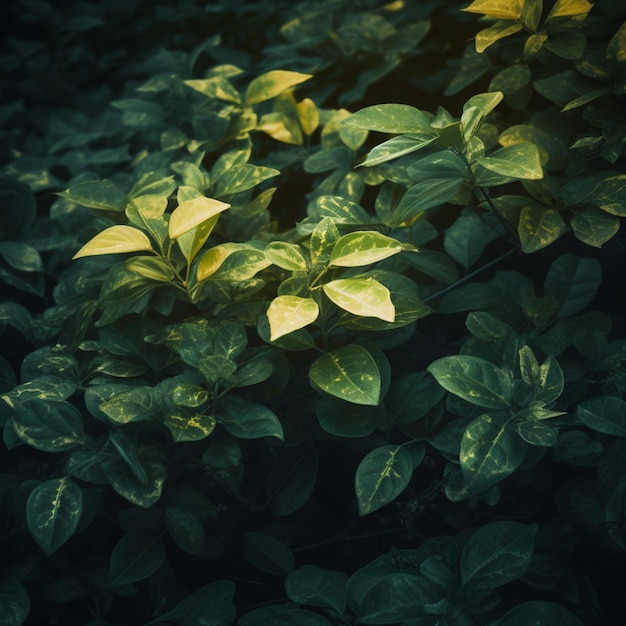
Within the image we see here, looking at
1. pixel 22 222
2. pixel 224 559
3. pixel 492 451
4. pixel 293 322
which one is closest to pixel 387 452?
pixel 492 451

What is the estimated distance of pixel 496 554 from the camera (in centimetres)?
100

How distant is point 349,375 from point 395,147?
0.35 metres

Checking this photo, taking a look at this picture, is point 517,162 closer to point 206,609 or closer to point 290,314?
point 290,314

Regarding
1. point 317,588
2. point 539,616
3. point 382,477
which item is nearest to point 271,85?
point 382,477

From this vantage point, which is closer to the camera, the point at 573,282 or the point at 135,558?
the point at 135,558

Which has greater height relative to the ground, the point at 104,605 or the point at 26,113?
the point at 26,113

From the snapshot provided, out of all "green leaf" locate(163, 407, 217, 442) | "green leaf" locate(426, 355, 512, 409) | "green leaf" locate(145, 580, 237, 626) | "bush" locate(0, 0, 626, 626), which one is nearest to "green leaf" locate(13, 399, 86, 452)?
"bush" locate(0, 0, 626, 626)

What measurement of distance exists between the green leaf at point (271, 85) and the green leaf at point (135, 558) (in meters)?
0.92

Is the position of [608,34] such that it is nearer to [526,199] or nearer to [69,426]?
[526,199]

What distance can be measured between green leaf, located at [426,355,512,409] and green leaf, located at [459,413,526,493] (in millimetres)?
27

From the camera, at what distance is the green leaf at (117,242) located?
1012 millimetres

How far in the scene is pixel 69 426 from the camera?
106cm

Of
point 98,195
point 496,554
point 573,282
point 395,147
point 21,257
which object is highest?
point 395,147

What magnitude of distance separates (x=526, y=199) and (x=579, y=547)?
1.95ft
